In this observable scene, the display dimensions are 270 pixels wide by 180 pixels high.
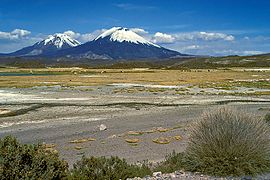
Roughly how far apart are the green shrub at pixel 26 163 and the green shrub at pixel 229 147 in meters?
3.37

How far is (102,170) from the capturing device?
866 centimetres

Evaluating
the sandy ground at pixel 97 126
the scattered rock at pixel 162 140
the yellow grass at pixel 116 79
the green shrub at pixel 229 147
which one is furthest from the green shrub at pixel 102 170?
the yellow grass at pixel 116 79

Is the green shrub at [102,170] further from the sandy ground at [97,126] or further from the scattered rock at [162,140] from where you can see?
the scattered rock at [162,140]

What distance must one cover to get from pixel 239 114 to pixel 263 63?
664ft

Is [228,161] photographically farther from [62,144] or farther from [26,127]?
[26,127]

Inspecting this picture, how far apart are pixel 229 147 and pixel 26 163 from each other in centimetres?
474

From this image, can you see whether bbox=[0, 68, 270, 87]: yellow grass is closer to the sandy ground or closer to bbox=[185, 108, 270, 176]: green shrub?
the sandy ground

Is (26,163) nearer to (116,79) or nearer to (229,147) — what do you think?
(229,147)

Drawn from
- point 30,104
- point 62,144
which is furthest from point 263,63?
point 62,144

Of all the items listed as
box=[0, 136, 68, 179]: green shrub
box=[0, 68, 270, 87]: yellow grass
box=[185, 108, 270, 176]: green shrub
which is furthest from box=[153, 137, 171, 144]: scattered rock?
box=[0, 68, 270, 87]: yellow grass

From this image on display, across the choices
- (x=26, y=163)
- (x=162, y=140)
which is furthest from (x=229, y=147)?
(x=162, y=140)

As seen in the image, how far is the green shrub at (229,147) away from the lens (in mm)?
8586

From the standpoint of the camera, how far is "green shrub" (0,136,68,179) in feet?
23.3

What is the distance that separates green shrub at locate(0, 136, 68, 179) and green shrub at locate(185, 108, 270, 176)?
3.37 m
